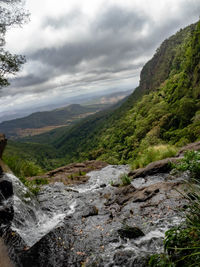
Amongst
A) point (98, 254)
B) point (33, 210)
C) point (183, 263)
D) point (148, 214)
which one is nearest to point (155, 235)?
point (148, 214)

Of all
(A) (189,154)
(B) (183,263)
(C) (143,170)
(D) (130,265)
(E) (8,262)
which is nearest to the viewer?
(B) (183,263)

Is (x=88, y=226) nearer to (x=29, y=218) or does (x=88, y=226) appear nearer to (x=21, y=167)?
(x=29, y=218)

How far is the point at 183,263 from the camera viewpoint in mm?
2791

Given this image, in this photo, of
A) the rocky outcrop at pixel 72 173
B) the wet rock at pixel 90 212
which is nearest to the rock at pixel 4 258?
the wet rock at pixel 90 212

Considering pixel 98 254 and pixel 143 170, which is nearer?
pixel 98 254

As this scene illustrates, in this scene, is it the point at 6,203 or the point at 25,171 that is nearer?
the point at 6,203

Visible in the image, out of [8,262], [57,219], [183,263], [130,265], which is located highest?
[183,263]

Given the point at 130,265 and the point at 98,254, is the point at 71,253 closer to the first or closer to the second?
the point at 98,254

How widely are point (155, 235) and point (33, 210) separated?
216 inches

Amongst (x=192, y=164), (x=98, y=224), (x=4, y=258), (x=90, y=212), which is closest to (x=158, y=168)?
(x=192, y=164)

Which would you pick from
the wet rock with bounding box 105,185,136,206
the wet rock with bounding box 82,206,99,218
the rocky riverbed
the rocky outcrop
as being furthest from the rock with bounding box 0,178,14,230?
the rocky outcrop

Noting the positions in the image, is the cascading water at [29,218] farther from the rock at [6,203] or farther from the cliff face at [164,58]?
the cliff face at [164,58]

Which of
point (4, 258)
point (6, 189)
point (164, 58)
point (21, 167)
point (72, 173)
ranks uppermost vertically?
point (164, 58)

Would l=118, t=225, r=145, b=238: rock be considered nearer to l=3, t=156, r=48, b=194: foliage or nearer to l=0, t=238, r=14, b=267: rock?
l=0, t=238, r=14, b=267: rock
